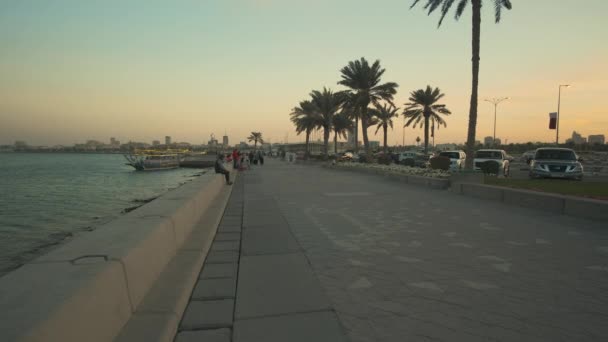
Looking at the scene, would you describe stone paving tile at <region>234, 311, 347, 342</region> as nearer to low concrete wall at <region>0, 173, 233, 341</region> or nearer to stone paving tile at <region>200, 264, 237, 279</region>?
low concrete wall at <region>0, 173, 233, 341</region>

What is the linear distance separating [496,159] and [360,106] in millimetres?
15751

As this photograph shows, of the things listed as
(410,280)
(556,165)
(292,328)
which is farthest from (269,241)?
(556,165)

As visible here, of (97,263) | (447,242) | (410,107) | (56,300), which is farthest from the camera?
(410,107)

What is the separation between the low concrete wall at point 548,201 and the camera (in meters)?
8.20

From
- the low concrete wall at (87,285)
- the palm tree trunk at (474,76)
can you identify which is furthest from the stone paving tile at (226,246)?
the palm tree trunk at (474,76)

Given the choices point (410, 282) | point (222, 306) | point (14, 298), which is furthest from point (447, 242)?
point (14, 298)

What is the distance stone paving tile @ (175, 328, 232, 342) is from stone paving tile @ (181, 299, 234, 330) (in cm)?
8

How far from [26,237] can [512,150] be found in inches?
4343

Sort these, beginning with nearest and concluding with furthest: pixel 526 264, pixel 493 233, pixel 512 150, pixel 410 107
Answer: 1. pixel 526 264
2. pixel 493 233
3. pixel 410 107
4. pixel 512 150

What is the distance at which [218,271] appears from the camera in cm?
479

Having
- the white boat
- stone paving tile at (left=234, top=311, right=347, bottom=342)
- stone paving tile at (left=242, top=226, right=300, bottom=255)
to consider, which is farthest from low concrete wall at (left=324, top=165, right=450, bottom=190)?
the white boat

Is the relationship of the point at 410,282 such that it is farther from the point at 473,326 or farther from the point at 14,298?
the point at 14,298

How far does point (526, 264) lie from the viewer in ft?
16.5

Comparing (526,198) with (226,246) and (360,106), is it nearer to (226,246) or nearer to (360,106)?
(226,246)
